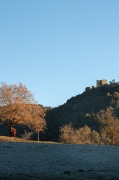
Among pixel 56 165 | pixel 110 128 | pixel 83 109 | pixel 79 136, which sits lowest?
pixel 56 165

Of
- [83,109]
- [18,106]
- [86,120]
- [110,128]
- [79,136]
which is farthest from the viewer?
[83,109]

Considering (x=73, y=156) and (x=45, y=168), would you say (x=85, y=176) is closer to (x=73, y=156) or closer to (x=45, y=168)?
(x=45, y=168)

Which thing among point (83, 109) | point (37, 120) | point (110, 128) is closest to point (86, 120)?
point (83, 109)

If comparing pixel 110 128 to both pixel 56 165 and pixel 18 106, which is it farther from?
pixel 56 165

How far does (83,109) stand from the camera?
4355 inches

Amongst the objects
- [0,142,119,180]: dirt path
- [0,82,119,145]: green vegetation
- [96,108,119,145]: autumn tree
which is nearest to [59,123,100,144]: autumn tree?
[0,82,119,145]: green vegetation

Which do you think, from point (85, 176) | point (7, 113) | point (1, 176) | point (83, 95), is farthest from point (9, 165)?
point (83, 95)

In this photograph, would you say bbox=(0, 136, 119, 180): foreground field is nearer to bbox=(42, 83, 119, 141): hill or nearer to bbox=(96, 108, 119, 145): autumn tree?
bbox=(96, 108, 119, 145): autumn tree

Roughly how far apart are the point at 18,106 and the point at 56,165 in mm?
27425

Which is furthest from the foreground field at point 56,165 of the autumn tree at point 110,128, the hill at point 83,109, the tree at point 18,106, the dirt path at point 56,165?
the hill at point 83,109

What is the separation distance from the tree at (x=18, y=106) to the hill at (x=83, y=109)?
39.2 m

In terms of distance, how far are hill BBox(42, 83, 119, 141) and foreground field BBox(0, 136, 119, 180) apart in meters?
63.8

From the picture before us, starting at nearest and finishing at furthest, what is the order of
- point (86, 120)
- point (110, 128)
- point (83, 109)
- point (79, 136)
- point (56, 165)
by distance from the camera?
point (56, 165) < point (110, 128) < point (79, 136) < point (86, 120) < point (83, 109)

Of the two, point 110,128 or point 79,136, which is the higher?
point 110,128
